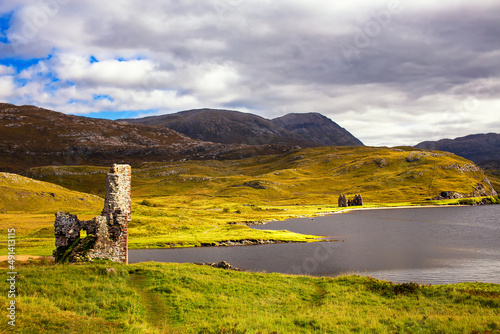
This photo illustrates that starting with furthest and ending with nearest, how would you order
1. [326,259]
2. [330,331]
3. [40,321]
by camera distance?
[326,259] → [330,331] → [40,321]

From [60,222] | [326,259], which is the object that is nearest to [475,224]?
[326,259]

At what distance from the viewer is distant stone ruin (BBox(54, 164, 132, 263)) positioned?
3199 centimetres

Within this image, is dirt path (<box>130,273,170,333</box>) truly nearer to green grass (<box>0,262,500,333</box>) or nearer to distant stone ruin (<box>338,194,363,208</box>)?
green grass (<box>0,262,500,333</box>)

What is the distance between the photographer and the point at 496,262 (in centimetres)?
5641

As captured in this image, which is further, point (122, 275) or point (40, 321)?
point (122, 275)

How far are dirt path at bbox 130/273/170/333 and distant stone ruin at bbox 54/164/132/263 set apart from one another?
18.9 feet

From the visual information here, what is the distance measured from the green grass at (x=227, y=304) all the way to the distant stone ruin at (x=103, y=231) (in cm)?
252

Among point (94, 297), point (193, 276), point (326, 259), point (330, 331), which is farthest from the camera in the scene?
point (326, 259)

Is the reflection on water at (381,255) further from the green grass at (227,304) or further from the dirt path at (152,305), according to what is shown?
the dirt path at (152,305)

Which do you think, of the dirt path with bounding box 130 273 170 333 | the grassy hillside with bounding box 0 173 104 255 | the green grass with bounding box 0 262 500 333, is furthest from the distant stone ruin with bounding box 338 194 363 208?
the dirt path with bounding box 130 273 170 333

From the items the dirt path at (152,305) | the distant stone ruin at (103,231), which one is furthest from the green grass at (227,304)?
the distant stone ruin at (103,231)

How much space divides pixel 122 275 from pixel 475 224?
11806cm

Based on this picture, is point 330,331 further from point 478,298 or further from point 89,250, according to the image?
point 89,250

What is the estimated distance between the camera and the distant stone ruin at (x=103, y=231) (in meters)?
Answer: 32.0
